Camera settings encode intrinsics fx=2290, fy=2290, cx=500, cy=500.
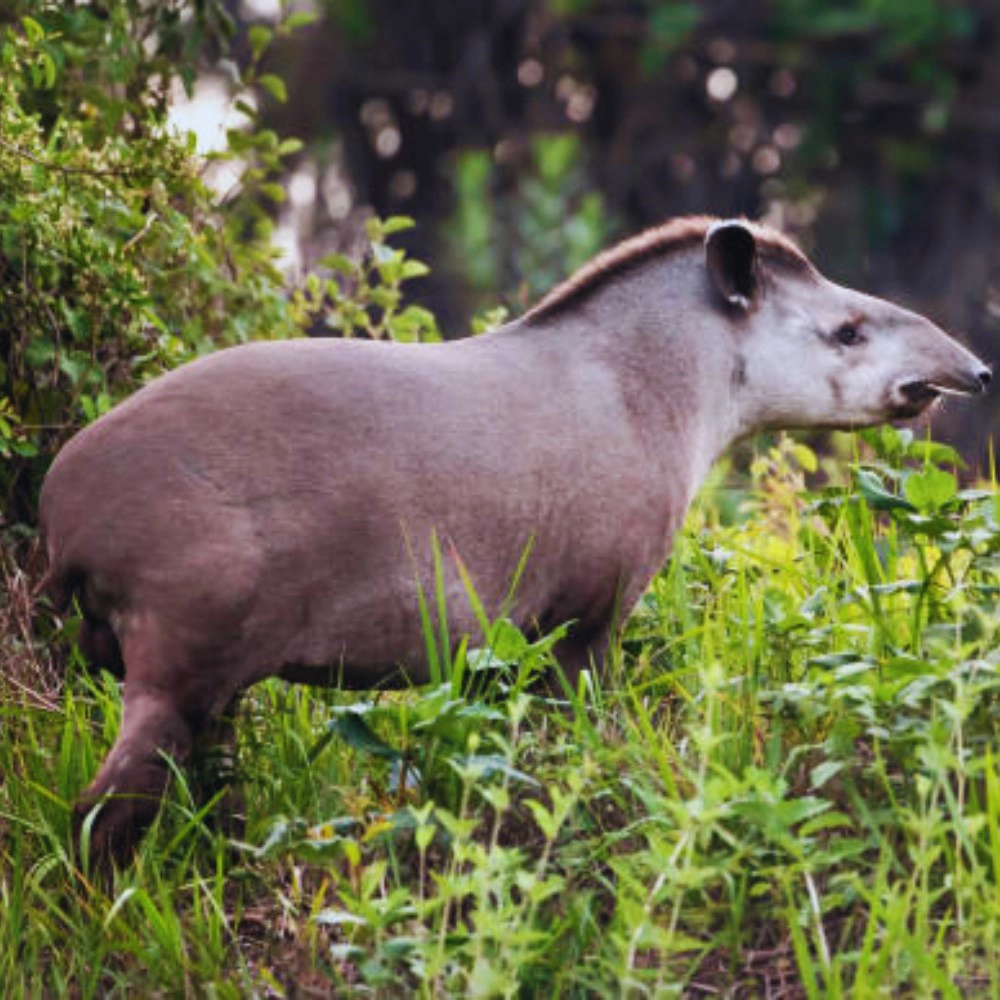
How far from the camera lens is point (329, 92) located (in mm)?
13562

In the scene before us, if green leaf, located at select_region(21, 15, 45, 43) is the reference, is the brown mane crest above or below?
below

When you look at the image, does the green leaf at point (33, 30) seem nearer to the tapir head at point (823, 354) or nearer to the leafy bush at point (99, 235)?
the leafy bush at point (99, 235)

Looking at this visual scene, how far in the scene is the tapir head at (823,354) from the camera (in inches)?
209

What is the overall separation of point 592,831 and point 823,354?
1550 millimetres

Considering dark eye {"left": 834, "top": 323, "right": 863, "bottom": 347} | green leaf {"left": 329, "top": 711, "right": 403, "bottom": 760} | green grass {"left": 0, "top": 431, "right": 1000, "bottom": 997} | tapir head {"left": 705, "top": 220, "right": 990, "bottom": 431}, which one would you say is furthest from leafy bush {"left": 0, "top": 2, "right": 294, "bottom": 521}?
dark eye {"left": 834, "top": 323, "right": 863, "bottom": 347}

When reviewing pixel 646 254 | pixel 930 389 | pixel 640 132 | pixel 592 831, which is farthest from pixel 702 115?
pixel 592 831

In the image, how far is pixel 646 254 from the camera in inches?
205

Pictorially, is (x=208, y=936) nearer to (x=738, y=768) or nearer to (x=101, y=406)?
(x=738, y=768)

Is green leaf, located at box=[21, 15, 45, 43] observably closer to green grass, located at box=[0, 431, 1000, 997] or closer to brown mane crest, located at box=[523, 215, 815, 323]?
brown mane crest, located at box=[523, 215, 815, 323]

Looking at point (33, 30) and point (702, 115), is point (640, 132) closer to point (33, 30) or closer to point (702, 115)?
point (702, 115)

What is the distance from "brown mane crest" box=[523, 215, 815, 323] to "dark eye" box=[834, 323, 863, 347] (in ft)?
0.55

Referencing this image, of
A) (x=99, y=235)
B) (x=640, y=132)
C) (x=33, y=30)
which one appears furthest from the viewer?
(x=640, y=132)

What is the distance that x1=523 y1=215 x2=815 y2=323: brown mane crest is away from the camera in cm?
510

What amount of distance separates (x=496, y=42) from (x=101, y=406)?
8524mm
